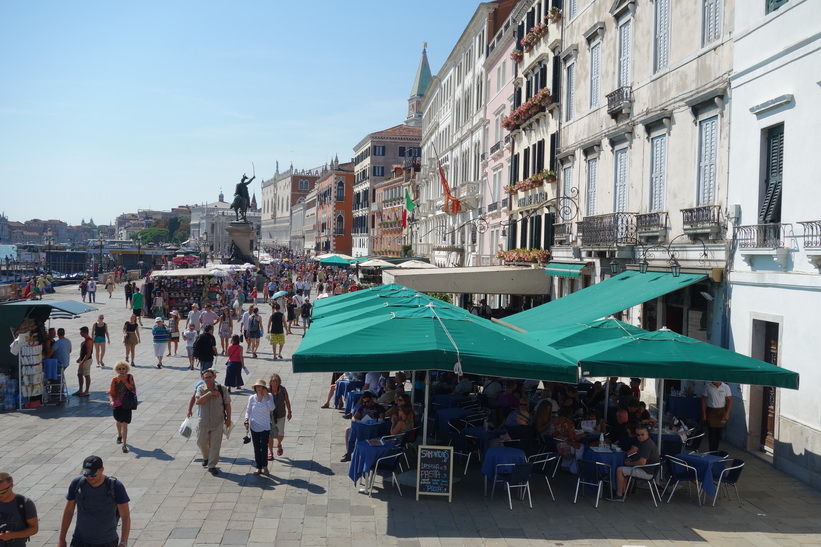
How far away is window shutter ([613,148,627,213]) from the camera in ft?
67.1

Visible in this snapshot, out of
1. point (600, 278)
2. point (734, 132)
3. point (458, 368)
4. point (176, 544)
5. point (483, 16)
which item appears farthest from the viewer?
point (483, 16)

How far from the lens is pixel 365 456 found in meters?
10.7

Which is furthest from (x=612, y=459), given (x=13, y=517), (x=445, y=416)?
(x=13, y=517)

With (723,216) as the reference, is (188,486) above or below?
below

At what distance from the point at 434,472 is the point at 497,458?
2.87ft

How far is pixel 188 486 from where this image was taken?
10.9 m

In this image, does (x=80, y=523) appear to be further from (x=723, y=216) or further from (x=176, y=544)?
(x=723, y=216)

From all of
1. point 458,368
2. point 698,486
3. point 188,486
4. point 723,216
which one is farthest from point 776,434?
point 188,486

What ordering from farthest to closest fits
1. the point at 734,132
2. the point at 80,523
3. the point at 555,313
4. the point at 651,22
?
the point at 651,22
the point at 555,313
the point at 734,132
the point at 80,523

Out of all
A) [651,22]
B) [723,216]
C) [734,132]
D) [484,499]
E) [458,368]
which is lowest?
[484,499]

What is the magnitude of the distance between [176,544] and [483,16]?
124ft

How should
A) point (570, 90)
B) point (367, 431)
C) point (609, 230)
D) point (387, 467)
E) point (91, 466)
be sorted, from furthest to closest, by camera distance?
point (570, 90) < point (609, 230) < point (367, 431) < point (387, 467) < point (91, 466)

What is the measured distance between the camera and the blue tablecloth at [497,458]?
10695 millimetres

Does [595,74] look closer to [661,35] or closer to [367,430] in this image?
[661,35]
